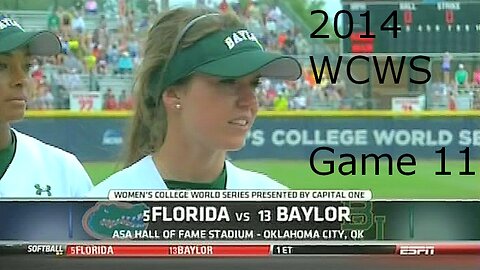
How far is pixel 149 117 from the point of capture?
2986 mm

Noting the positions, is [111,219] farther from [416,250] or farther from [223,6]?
[416,250]

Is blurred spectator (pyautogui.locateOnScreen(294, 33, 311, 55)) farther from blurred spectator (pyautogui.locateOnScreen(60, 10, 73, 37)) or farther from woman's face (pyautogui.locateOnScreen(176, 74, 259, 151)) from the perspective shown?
blurred spectator (pyautogui.locateOnScreen(60, 10, 73, 37))

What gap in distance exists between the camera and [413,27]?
2912 millimetres

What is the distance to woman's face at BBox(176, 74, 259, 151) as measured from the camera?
2.95m

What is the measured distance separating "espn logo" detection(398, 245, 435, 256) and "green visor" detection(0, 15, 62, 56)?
1669 millimetres

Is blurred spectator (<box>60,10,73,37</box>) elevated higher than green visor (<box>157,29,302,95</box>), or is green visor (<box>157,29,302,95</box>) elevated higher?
blurred spectator (<box>60,10,73,37</box>)

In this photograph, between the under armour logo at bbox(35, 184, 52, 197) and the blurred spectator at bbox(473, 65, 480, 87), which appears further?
the under armour logo at bbox(35, 184, 52, 197)

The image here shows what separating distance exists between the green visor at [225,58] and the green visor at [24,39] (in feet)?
1.60

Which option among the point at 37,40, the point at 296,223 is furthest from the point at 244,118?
the point at 37,40

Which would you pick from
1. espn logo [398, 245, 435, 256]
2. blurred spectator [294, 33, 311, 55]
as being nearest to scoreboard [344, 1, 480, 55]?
blurred spectator [294, 33, 311, 55]

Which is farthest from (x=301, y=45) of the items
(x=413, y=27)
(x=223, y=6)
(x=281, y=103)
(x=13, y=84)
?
(x=13, y=84)

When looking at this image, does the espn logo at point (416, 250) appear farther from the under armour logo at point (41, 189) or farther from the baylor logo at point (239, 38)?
the under armour logo at point (41, 189)

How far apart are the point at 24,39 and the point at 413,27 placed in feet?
5.18

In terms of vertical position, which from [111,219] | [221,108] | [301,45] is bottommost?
[111,219]
